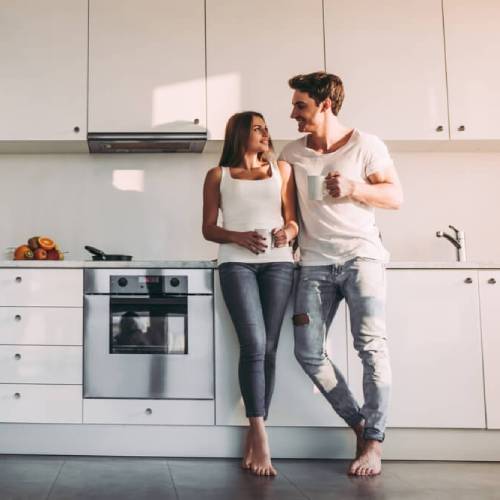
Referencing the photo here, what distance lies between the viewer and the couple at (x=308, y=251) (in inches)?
101

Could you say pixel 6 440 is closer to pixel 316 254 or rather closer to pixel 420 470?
pixel 316 254

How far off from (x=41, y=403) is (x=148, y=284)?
65 cm

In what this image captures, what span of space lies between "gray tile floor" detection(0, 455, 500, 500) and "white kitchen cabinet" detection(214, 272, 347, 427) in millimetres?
169

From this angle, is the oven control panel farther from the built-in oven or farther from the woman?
the woman

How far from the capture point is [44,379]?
114 inches

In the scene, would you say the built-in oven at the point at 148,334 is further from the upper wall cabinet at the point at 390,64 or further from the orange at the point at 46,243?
the upper wall cabinet at the point at 390,64

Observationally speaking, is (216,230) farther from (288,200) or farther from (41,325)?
(41,325)

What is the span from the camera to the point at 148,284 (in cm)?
295

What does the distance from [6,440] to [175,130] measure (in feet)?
5.30

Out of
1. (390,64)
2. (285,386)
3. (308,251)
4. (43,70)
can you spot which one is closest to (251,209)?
(308,251)

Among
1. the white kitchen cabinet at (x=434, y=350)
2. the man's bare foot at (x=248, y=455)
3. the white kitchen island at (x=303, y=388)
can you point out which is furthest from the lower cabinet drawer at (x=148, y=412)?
the white kitchen cabinet at (x=434, y=350)

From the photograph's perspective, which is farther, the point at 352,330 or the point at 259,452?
the point at 352,330

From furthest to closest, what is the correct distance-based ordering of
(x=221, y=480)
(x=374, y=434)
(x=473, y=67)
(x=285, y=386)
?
(x=473, y=67), (x=285, y=386), (x=374, y=434), (x=221, y=480)

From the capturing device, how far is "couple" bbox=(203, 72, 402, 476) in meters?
2.56
